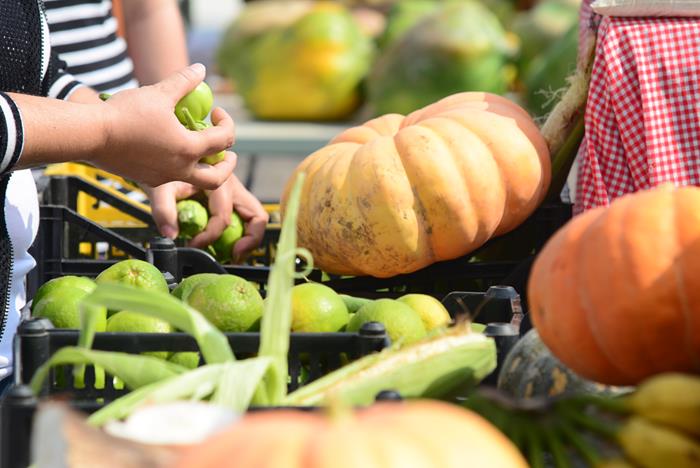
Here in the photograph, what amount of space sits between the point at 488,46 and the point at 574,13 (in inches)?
40.6

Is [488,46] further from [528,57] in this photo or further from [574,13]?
[574,13]

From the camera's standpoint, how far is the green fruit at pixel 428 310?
1.60 m

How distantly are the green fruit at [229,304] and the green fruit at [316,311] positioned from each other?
0.05 metres

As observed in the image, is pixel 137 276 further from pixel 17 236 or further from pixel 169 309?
pixel 169 309

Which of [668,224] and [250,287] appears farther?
[250,287]

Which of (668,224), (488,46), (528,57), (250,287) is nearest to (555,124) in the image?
(250,287)

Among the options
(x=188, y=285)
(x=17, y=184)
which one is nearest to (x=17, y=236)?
(x=17, y=184)

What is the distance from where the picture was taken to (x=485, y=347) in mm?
1270

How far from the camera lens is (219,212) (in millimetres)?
2242

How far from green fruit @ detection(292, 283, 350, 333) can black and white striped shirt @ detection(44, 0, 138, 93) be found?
55.8 inches

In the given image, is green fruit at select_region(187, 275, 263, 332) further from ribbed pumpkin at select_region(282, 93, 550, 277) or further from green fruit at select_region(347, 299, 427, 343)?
ribbed pumpkin at select_region(282, 93, 550, 277)

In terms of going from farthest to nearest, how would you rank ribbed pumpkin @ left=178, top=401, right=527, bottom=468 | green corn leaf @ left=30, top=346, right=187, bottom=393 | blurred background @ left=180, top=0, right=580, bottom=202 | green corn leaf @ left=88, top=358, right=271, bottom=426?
blurred background @ left=180, top=0, right=580, bottom=202, green corn leaf @ left=30, top=346, right=187, bottom=393, green corn leaf @ left=88, top=358, right=271, bottom=426, ribbed pumpkin @ left=178, top=401, right=527, bottom=468

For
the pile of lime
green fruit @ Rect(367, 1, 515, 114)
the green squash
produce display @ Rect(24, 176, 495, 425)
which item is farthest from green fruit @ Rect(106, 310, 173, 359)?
green fruit @ Rect(367, 1, 515, 114)

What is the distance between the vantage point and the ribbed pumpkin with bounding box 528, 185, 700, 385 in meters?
1.04
